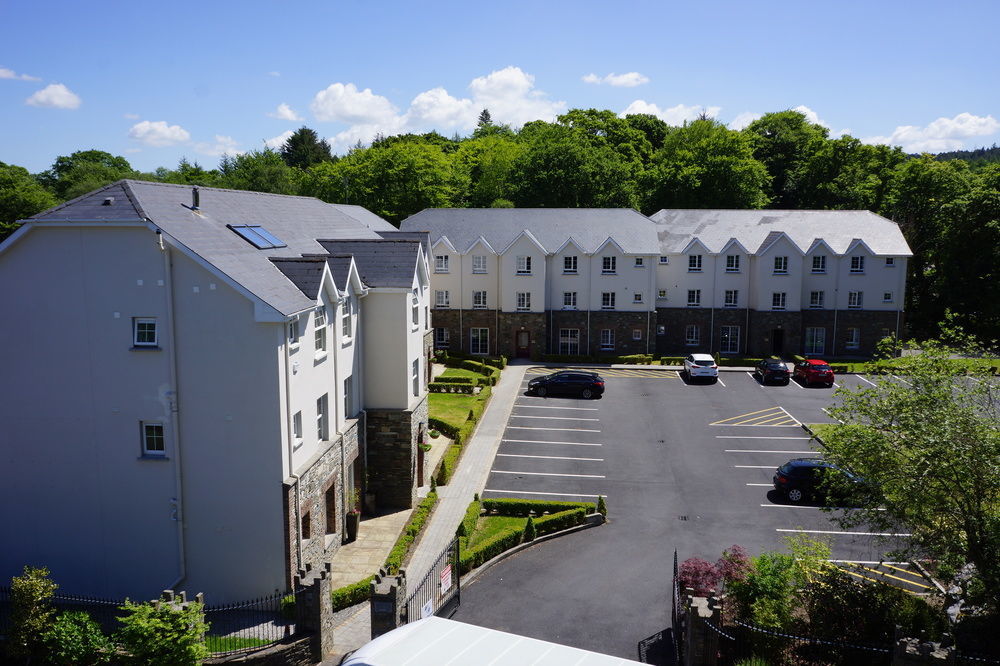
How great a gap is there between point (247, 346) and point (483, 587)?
1100cm

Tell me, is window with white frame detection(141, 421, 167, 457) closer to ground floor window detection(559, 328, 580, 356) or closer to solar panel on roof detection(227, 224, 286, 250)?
solar panel on roof detection(227, 224, 286, 250)

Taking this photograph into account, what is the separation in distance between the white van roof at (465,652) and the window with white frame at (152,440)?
11872 mm

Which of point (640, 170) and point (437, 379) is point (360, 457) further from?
point (640, 170)

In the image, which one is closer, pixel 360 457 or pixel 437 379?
pixel 360 457

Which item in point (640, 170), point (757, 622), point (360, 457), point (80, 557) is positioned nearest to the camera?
point (757, 622)

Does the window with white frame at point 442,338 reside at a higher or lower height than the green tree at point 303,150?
lower

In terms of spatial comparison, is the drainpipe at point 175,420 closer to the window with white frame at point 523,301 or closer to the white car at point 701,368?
the white car at point 701,368

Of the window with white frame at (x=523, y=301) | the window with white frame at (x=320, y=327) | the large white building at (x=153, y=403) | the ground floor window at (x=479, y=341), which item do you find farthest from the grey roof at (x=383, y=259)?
the ground floor window at (x=479, y=341)

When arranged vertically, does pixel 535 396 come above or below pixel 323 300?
below

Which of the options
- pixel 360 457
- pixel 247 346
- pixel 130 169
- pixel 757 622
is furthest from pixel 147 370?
pixel 130 169

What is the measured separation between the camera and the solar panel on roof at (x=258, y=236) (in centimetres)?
2648

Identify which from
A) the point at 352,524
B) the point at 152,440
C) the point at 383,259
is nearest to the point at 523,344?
the point at 383,259

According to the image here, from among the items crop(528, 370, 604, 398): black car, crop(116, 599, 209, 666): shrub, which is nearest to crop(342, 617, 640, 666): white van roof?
crop(116, 599, 209, 666): shrub

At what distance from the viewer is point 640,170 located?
308 feet
